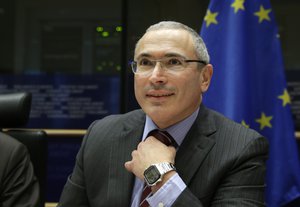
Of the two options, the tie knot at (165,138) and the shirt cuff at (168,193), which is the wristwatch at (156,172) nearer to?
the shirt cuff at (168,193)

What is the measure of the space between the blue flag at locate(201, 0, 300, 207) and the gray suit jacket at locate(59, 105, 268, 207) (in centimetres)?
101

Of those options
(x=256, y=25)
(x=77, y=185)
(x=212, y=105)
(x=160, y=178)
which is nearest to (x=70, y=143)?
(x=212, y=105)

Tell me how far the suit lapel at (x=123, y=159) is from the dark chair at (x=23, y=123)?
2.36 ft

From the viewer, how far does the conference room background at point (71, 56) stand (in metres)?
4.17

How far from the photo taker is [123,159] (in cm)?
171

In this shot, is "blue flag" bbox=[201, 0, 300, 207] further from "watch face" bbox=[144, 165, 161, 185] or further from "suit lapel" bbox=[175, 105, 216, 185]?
"watch face" bbox=[144, 165, 161, 185]

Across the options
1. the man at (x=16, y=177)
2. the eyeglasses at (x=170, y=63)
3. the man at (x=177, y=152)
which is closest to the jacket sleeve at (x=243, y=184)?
the man at (x=177, y=152)

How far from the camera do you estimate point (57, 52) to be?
14.4 ft

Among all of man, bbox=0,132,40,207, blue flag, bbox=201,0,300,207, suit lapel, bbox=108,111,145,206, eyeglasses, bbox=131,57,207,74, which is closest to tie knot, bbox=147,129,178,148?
suit lapel, bbox=108,111,145,206

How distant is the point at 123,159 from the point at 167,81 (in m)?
0.36

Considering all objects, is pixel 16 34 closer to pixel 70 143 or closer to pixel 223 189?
pixel 70 143

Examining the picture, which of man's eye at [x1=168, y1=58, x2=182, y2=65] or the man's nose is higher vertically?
man's eye at [x1=168, y1=58, x2=182, y2=65]

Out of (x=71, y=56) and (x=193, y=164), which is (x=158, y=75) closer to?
(x=193, y=164)

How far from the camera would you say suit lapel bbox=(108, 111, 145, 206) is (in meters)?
1.63
